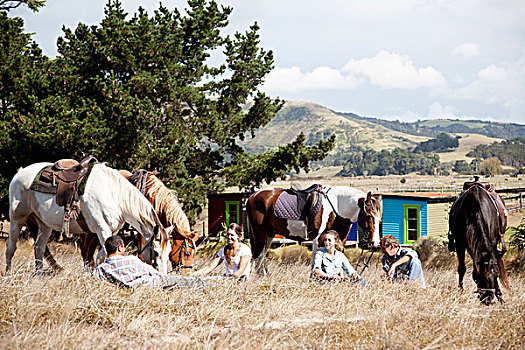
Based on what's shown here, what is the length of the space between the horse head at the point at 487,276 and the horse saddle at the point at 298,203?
11.2ft

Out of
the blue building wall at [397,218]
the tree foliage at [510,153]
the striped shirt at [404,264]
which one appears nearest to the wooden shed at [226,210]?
the blue building wall at [397,218]

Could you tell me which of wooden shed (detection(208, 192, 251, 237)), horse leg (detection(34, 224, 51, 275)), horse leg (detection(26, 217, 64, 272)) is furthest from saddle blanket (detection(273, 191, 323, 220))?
wooden shed (detection(208, 192, 251, 237))

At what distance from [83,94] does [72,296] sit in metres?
11.2

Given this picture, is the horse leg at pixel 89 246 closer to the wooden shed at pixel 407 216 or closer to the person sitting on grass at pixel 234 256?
the person sitting on grass at pixel 234 256

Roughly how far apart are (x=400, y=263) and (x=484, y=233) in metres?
1.27

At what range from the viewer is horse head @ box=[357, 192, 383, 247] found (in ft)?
29.6

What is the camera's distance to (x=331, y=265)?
24.4 feet

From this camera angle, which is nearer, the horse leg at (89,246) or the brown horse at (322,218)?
the brown horse at (322,218)

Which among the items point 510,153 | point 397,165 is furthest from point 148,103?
point 510,153

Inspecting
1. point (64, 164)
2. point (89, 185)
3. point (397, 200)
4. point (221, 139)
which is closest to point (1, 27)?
point (221, 139)

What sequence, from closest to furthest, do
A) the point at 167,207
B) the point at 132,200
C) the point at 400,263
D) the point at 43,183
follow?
the point at 400,263 < the point at 132,200 < the point at 167,207 < the point at 43,183

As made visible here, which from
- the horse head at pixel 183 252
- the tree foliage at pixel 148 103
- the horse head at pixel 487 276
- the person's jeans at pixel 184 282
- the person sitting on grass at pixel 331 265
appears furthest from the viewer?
the tree foliage at pixel 148 103

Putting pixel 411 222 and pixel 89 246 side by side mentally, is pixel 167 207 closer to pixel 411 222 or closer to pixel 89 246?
pixel 89 246

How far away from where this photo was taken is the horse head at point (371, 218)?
9.03m
